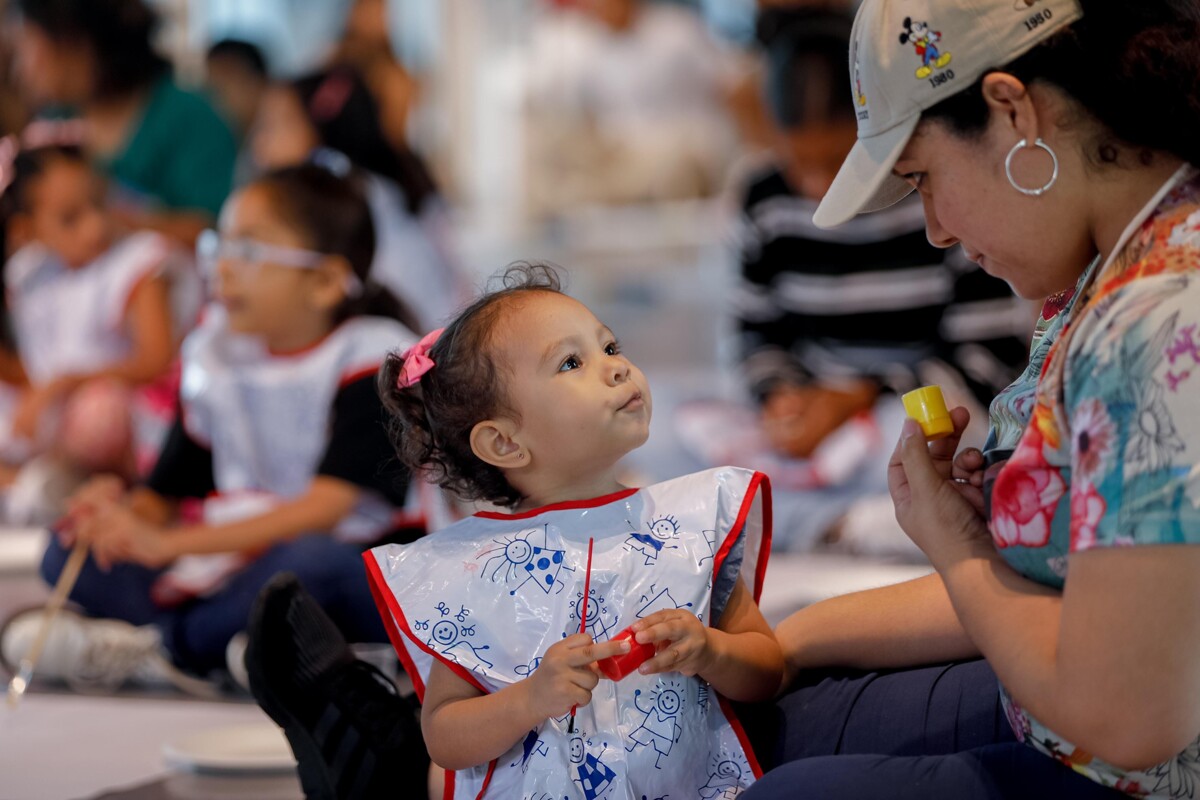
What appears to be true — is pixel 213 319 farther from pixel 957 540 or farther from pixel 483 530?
pixel 957 540

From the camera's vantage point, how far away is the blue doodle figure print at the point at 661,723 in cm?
128

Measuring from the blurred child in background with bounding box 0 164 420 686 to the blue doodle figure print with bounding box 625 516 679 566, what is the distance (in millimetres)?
993

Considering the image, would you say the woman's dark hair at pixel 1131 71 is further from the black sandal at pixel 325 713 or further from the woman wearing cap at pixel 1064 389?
the black sandal at pixel 325 713

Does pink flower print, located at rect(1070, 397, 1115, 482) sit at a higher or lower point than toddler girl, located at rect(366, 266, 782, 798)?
higher

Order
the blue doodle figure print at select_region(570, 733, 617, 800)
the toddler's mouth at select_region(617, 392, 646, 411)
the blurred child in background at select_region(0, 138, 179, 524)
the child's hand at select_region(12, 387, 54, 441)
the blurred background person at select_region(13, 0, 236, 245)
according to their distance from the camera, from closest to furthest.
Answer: the blue doodle figure print at select_region(570, 733, 617, 800) → the toddler's mouth at select_region(617, 392, 646, 411) → the blurred child in background at select_region(0, 138, 179, 524) → the child's hand at select_region(12, 387, 54, 441) → the blurred background person at select_region(13, 0, 236, 245)

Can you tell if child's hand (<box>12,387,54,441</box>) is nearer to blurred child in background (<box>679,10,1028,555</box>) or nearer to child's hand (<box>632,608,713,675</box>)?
blurred child in background (<box>679,10,1028,555</box>)

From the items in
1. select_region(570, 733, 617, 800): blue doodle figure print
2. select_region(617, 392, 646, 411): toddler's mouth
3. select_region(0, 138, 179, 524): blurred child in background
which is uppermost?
select_region(617, 392, 646, 411): toddler's mouth

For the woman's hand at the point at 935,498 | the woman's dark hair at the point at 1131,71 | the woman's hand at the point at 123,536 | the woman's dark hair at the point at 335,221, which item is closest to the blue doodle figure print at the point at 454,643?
the woman's hand at the point at 935,498

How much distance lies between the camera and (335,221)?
2.51m

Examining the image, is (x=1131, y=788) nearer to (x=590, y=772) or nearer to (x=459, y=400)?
(x=590, y=772)

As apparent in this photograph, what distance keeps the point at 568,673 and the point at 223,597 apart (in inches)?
53.7

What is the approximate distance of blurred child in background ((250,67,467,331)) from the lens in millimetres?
3906

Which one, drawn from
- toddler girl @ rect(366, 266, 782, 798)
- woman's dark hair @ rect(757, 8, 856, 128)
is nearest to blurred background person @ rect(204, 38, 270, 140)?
woman's dark hair @ rect(757, 8, 856, 128)

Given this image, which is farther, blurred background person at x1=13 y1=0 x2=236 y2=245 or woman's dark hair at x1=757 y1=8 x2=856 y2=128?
blurred background person at x1=13 y1=0 x2=236 y2=245
